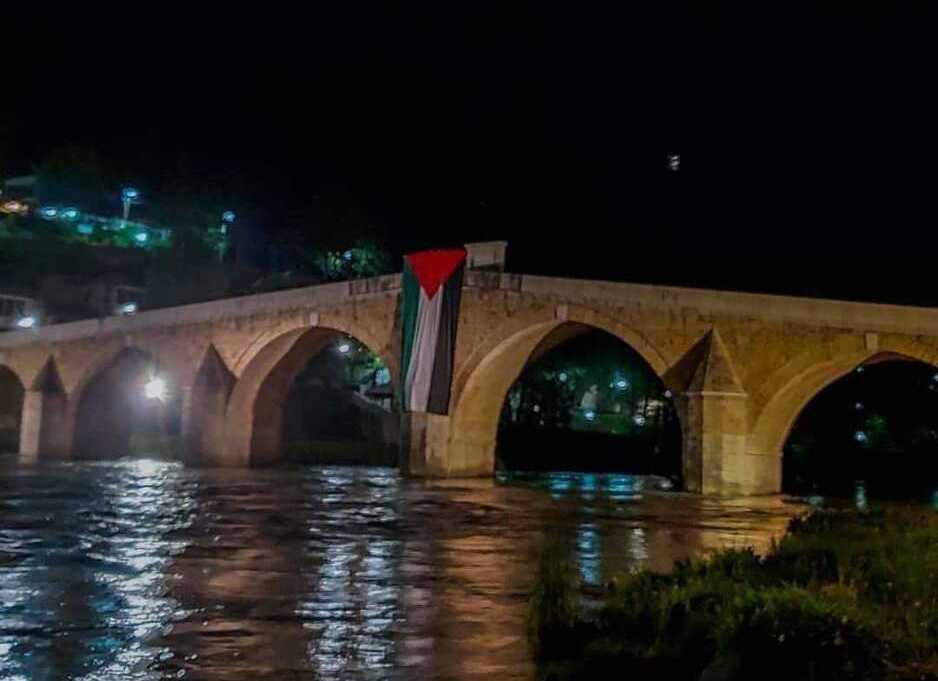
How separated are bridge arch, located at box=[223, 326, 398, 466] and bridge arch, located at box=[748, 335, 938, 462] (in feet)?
43.8

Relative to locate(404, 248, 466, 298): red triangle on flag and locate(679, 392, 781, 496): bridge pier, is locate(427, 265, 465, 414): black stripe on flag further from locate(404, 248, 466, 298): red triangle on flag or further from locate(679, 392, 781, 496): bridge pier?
locate(679, 392, 781, 496): bridge pier

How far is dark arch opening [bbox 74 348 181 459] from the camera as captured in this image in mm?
35812

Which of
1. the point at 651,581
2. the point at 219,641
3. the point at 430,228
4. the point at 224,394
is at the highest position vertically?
the point at 430,228

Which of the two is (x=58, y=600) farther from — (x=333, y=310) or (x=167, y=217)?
(x=167, y=217)

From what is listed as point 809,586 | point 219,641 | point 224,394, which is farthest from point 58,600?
point 224,394

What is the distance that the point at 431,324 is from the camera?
83.1ft

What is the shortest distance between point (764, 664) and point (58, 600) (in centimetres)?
690

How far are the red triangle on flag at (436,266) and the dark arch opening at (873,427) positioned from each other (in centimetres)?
1790

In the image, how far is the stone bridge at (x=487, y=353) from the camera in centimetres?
2153

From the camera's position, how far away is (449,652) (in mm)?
7680

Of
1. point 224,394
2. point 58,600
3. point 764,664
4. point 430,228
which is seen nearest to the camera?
point 764,664

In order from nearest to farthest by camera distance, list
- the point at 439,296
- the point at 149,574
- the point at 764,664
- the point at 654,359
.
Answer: the point at 764,664, the point at 149,574, the point at 654,359, the point at 439,296

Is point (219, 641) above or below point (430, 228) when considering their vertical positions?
below

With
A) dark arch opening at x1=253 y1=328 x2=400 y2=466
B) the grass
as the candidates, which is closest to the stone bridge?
dark arch opening at x1=253 y1=328 x2=400 y2=466
